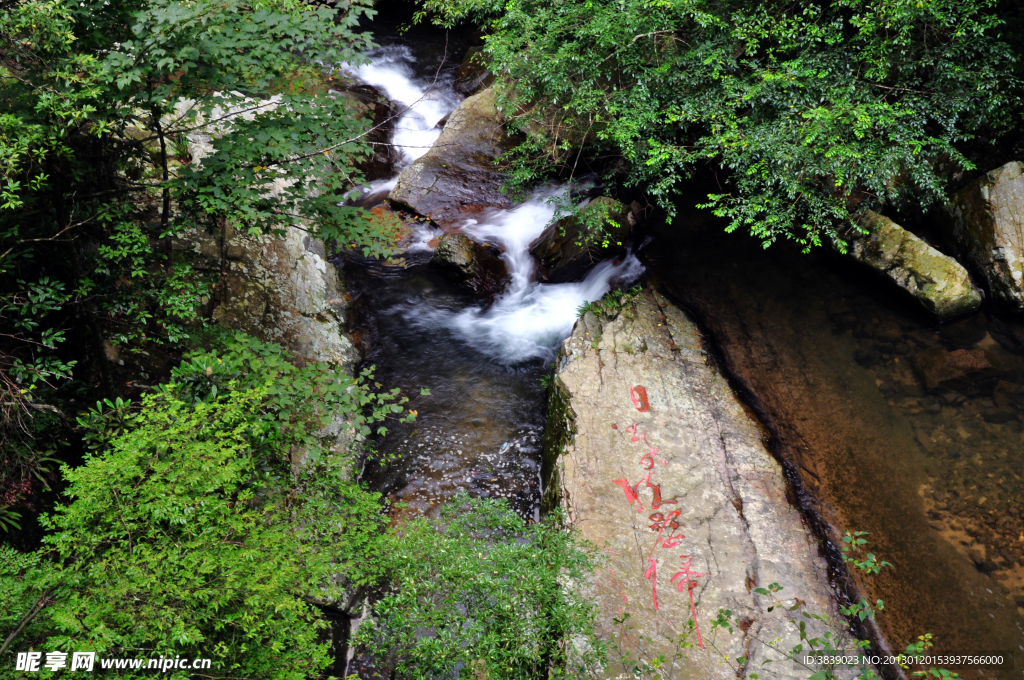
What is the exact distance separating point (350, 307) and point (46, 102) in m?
4.46

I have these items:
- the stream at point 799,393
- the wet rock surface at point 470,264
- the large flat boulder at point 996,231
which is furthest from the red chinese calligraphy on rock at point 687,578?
the large flat boulder at point 996,231

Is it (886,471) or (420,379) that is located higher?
(420,379)

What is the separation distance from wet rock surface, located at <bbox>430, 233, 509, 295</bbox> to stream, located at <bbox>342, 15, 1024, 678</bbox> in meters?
0.18

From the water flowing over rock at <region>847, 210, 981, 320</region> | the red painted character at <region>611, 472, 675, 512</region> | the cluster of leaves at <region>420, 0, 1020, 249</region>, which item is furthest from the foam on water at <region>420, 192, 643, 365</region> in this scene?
the water flowing over rock at <region>847, 210, 981, 320</region>

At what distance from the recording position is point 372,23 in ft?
45.6

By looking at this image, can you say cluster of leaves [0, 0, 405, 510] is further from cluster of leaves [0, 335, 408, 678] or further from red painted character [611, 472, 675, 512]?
red painted character [611, 472, 675, 512]

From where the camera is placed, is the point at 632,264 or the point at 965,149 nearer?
the point at 965,149

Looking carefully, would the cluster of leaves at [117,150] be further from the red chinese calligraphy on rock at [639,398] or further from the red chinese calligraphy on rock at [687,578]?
the red chinese calligraphy on rock at [687,578]

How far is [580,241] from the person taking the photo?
785 centimetres

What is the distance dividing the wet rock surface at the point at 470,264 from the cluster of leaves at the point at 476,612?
15.5ft

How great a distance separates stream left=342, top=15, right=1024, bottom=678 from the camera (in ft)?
15.7

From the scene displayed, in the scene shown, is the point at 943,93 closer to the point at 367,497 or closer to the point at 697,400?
the point at 697,400

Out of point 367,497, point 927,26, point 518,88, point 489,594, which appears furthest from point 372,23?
point 489,594

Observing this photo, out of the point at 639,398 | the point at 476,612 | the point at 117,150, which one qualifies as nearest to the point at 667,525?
the point at 639,398
